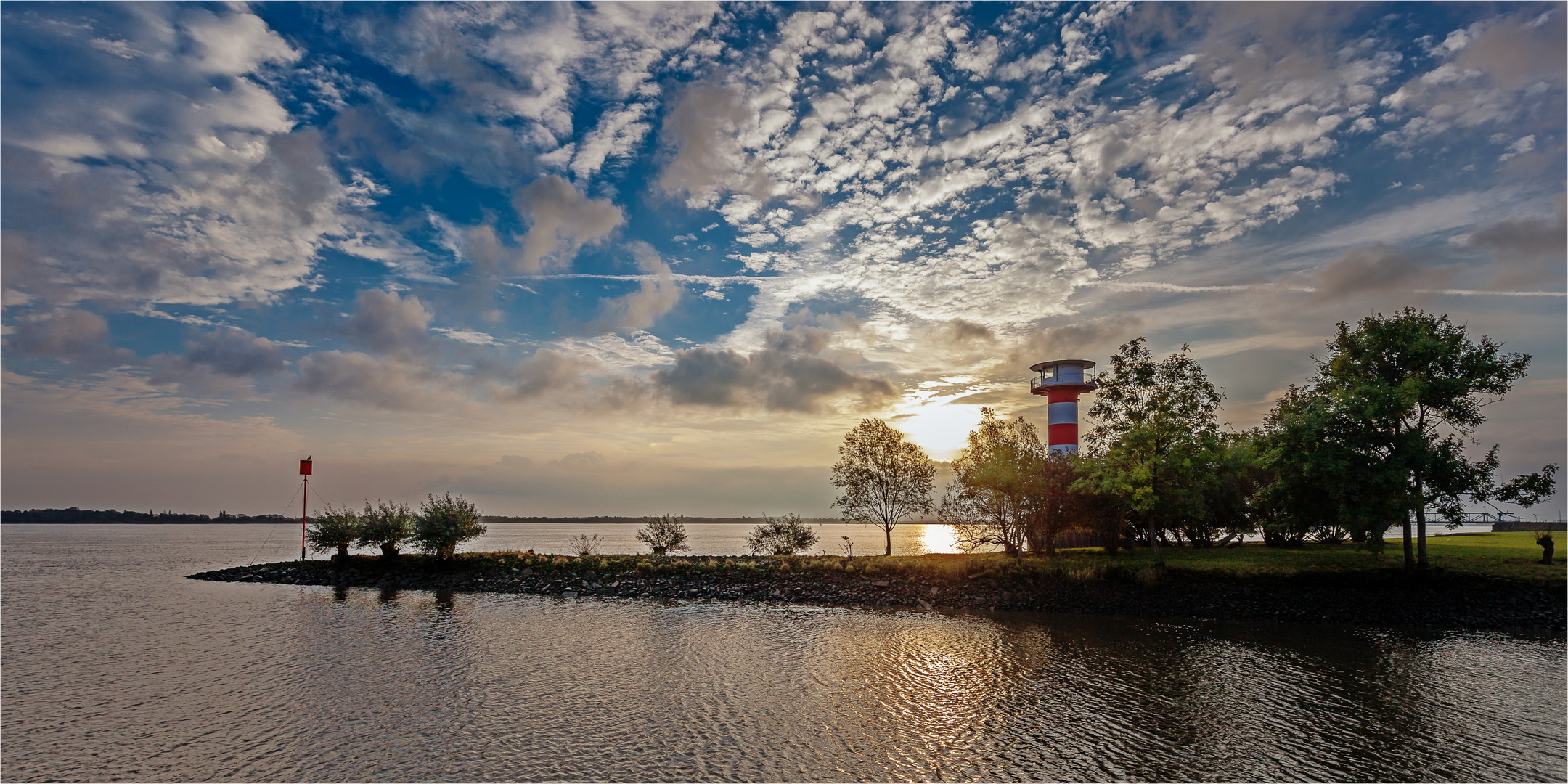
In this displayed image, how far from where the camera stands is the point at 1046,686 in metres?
19.2

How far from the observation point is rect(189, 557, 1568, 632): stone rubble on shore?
2983cm

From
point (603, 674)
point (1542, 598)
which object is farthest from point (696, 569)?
point (1542, 598)

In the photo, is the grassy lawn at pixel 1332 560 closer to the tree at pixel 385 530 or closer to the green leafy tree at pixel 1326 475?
the green leafy tree at pixel 1326 475

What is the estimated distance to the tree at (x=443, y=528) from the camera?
1935 inches

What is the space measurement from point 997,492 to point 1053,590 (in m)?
9.61

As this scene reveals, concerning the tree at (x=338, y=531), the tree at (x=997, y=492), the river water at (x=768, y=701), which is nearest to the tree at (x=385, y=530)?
the tree at (x=338, y=531)

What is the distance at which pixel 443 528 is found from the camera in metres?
49.1

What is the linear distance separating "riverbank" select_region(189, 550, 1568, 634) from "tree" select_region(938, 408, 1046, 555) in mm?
2912

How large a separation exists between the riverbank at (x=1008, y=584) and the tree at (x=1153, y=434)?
12.7 feet

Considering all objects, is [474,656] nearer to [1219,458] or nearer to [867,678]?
[867,678]

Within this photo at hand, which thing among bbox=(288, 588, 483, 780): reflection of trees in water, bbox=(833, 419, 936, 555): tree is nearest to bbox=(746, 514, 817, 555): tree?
bbox=(833, 419, 936, 555): tree

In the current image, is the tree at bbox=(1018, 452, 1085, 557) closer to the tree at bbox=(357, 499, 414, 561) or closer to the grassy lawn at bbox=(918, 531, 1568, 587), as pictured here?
the grassy lawn at bbox=(918, 531, 1568, 587)

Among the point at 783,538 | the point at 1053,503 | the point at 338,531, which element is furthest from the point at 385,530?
the point at 1053,503

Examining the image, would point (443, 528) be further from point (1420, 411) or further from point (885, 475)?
point (1420, 411)
